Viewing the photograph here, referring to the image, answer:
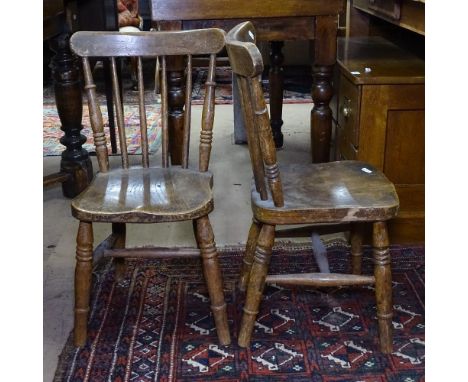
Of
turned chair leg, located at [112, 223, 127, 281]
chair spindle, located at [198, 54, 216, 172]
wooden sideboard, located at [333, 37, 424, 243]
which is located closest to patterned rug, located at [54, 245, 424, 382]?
turned chair leg, located at [112, 223, 127, 281]

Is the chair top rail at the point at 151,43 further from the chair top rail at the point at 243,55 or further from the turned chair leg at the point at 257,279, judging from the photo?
the turned chair leg at the point at 257,279

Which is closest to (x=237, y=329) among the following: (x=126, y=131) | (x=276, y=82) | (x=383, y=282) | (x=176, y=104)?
(x=383, y=282)

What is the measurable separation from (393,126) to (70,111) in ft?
4.88

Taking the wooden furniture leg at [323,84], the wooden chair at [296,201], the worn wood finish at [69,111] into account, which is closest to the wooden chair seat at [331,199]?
the wooden chair at [296,201]

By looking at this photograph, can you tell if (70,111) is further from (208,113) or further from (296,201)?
(296,201)

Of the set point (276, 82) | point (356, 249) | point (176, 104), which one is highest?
point (176, 104)

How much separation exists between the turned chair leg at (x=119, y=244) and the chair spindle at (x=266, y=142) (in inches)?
27.7

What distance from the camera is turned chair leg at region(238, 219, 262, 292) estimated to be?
198 cm

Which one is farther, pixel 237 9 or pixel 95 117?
pixel 237 9

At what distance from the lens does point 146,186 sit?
73.7 inches

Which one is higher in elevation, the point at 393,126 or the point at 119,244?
the point at 393,126

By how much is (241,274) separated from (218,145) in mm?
1745

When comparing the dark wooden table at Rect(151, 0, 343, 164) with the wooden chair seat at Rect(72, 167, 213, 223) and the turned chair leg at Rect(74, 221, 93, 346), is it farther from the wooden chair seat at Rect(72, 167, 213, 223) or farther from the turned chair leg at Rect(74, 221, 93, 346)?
the turned chair leg at Rect(74, 221, 93, 346)

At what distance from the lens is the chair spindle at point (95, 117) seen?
6.27 ft
